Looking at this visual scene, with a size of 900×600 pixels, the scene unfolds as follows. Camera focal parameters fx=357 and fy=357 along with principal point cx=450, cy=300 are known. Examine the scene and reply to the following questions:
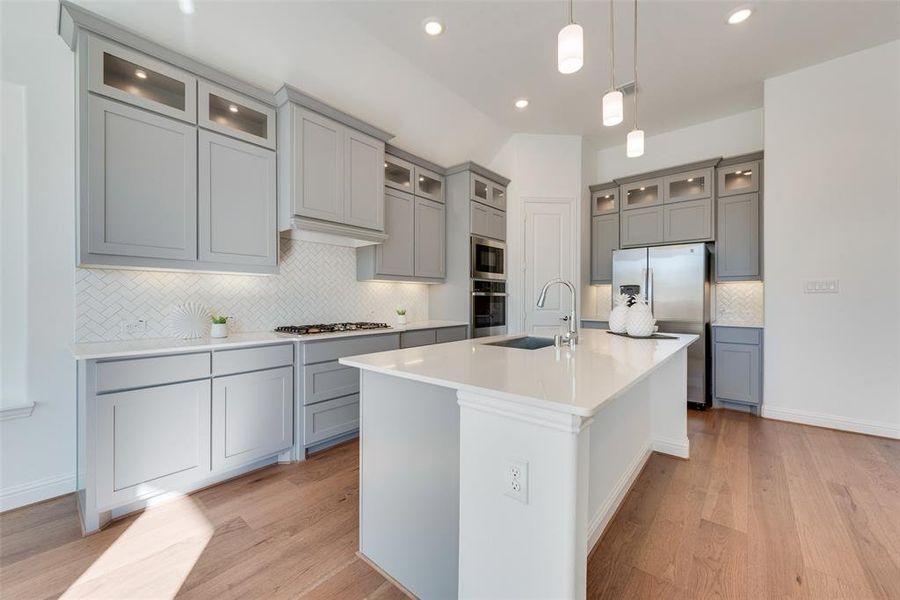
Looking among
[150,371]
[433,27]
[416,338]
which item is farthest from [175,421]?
[433,27]

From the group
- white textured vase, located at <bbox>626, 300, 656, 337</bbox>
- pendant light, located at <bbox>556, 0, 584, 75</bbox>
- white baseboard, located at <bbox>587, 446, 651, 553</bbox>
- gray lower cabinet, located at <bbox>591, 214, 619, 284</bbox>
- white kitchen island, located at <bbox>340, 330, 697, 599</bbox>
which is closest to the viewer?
white kitchen island, located at <bbox>340, 330, 697, 599</bbox>

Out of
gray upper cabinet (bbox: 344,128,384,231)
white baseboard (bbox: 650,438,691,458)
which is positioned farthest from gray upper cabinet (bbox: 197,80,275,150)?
white baseboard (bbox: 650,438,691,458)

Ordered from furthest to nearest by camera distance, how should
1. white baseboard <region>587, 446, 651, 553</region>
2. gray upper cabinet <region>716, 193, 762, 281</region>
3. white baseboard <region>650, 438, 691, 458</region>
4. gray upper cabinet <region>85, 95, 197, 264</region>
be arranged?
gray upper cabinet <region>716, 193, 762, 281</region> → white baseboard <region>650, 438, 691, 458</region> → gray upper cabinet <region>85, 95, 197, 264</region> → white baseboard <region>587, 446, 651, 553</region>

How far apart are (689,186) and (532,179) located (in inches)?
68.6

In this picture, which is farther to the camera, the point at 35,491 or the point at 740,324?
the point at 740,324

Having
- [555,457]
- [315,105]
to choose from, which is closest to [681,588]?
[555,457]

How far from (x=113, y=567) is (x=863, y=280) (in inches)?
207

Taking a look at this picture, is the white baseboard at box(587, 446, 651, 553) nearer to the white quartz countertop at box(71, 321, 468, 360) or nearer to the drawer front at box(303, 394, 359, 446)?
the drawer front at box(303, 394, 359, 446)

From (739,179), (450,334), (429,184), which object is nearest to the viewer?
(450,334)

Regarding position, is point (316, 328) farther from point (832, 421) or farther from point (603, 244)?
point (832, 421)

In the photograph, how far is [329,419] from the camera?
8.69 feet

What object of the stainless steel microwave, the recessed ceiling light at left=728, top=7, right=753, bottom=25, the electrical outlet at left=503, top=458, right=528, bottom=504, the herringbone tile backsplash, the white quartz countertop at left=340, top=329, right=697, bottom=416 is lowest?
the electrical outlet at left=503, top=458, right=528, bottom=504

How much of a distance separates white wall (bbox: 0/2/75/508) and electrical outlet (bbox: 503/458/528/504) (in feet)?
8.59

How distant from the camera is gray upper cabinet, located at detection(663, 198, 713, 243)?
12.7 ft
